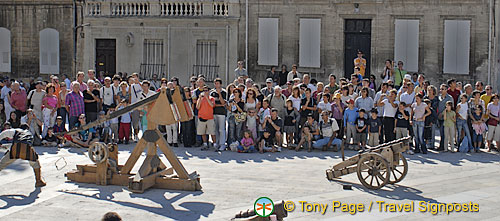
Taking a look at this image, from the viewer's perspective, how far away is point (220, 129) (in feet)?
60.7

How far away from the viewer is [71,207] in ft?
40.1

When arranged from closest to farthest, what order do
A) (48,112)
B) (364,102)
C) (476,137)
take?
(476,137)
(364,102)
(48,112)

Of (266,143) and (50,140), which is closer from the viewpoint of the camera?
(266,143)

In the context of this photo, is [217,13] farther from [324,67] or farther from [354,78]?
[354,78]

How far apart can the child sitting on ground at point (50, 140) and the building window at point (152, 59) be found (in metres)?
11.4

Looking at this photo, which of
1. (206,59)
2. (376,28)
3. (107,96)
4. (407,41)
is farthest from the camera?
(206,59)

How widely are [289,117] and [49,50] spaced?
1752cm

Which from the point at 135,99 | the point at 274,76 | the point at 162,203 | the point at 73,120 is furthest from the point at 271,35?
the point at 162,203

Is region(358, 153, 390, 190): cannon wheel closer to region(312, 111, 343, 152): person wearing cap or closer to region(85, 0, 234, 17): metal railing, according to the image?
region(312, 111, 343, 152): person wearing cap

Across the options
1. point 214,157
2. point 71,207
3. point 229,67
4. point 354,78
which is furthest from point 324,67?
point 71,207

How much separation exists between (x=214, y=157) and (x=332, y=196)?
16.1 feet

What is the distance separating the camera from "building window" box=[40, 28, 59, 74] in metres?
33.1

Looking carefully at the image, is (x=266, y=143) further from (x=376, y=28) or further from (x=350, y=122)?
(x=376, y=28)

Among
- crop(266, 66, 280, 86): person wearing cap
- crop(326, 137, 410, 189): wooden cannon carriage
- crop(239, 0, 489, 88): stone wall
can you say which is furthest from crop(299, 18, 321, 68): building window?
crop(326, 137, 410, 189): wooden cannon carriage
